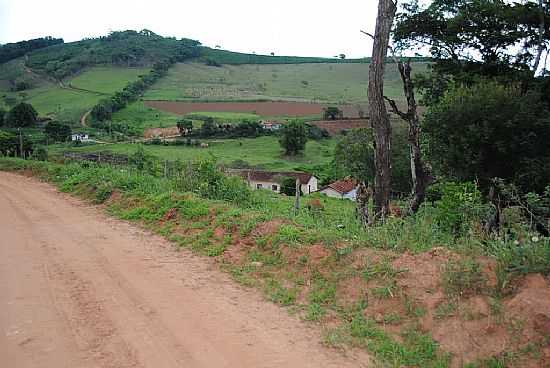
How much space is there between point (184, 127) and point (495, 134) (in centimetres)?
4601

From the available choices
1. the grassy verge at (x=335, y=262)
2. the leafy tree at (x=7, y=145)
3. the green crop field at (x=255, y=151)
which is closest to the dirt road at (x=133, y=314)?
the grassy verge at (x=335, y=262)

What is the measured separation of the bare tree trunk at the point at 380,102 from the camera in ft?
29.6

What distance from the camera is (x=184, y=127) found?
56062 millimetres

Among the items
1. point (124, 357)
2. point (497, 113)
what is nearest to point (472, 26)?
point (497, 113)

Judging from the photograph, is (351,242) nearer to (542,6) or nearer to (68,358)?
(68,358)

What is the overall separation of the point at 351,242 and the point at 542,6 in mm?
13756

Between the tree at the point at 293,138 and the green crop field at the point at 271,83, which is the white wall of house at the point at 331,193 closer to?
the tree at the point at 293,138

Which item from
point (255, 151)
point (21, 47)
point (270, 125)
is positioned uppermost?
point (21, 47)

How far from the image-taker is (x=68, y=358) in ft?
13.2

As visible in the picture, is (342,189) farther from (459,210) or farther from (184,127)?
(459,210)

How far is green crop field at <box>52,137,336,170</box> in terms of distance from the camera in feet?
153

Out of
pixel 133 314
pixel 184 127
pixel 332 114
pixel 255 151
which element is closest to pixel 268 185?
pixel 255 151

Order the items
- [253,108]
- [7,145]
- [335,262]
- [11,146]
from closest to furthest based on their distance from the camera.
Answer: [335,262], [7,145], [11,146], [253,108]

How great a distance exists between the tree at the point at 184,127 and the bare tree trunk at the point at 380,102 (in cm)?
4853
